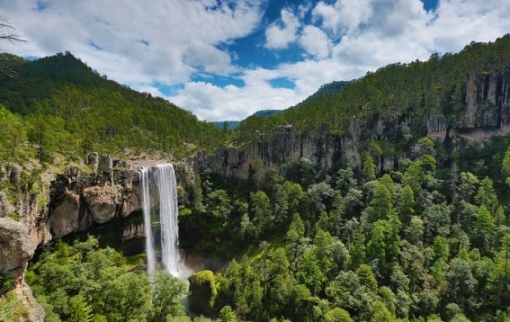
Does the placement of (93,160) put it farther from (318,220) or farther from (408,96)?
(408,96)

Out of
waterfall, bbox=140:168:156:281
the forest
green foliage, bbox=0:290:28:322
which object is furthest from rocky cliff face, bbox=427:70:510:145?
green foliage, bbox=0:290:28:322

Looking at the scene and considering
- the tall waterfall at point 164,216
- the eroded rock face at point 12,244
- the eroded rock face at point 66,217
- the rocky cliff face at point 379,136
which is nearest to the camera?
the eroded rock face at point 12,244

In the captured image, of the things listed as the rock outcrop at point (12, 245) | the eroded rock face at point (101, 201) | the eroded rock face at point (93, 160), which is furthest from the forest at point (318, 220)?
the eroded rock face at point (101, 201)

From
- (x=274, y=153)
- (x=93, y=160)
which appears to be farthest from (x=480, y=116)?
(x=93, y=160)

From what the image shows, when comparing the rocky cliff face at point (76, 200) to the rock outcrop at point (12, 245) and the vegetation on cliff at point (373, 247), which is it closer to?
the rock outcrop at point (12, 245)

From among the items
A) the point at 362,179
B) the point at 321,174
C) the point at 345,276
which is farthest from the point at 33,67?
the point at 345,276

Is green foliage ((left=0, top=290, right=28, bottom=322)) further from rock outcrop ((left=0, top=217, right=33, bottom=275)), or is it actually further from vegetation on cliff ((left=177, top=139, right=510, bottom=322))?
vegetation on cliff ((left=177, top=139, right=510, bottom=322))

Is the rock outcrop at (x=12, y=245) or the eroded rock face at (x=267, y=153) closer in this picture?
the rock outcrop at (x=12, y=245)
